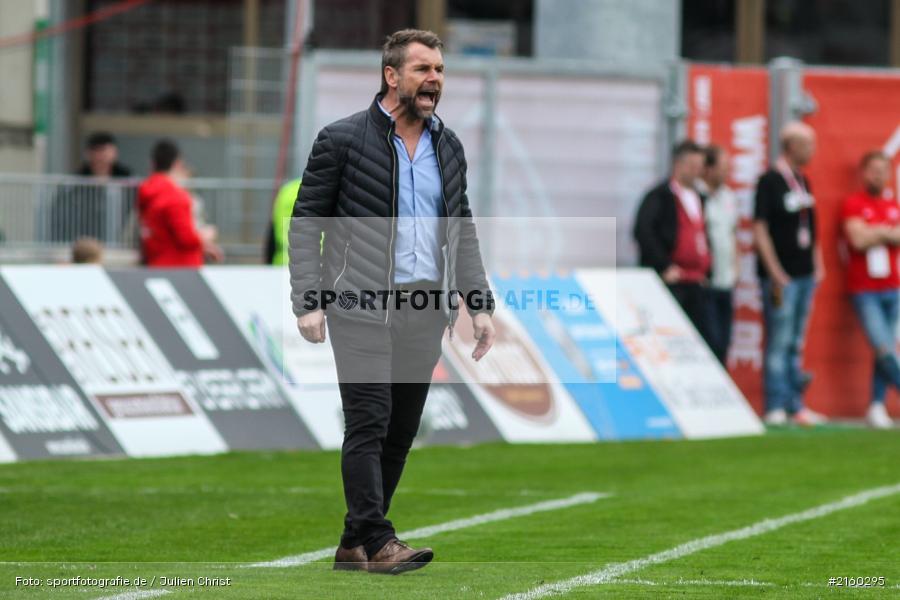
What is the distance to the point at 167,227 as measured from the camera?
562 inches

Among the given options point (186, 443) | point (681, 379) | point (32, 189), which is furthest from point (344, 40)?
point (186, 443)

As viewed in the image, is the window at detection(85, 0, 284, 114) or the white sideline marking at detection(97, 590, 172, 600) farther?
the window at detection(85, 0, 284, 114)

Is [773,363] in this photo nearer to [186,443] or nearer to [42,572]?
[186,443]

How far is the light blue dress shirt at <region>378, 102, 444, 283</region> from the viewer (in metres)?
7.37

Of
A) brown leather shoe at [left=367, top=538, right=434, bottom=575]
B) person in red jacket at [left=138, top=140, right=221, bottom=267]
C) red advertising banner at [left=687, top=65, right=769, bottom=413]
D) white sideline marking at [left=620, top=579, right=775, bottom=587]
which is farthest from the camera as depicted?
red advertising banner at [left=687, top=65, right=769, bottom=413]

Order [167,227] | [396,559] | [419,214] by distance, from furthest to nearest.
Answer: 1. [167,227]
2. [419,214]
3. [396,559]

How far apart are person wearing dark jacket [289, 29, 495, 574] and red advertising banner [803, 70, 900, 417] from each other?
950 cm

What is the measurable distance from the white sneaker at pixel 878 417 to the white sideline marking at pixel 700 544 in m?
5.03

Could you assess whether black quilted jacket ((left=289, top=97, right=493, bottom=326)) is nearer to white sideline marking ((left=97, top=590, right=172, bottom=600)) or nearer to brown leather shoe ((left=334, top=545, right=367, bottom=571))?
brown leather shoe ((left=334, top=545, right=367, bottom=571))

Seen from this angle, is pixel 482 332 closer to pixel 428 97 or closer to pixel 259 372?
pixel 428 97

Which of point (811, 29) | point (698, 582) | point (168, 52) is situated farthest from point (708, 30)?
point (698, 582)

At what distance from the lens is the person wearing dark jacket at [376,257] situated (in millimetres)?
7227

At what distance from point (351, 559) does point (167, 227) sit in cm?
737
